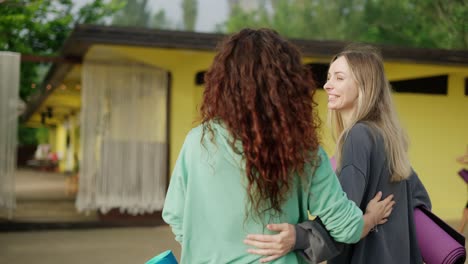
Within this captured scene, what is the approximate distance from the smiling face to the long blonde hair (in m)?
0.02

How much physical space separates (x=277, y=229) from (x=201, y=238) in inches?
7.7

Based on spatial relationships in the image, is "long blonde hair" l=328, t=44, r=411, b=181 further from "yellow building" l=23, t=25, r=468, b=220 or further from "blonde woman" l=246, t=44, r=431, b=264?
"yellow building" l=23, t=25, r=468, b=220

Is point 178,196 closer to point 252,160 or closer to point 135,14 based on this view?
point 252,160

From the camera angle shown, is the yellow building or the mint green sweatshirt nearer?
the mint green sweatshirt

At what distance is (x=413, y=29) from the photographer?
3059 centimetres

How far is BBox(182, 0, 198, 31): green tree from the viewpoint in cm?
6694

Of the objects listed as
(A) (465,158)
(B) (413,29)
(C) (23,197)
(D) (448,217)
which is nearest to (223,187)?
(A) (465,158)

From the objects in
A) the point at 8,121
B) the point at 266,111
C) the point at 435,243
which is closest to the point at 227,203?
the point at 266,111

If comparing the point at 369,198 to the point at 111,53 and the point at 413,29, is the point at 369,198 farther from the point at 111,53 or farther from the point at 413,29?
the point at 413,29

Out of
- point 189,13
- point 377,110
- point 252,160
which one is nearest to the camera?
point 252,160

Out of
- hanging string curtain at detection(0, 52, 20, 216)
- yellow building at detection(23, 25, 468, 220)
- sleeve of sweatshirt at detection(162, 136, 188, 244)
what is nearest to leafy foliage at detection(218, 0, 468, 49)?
yellow building at detection(23, 25, 468, 220)

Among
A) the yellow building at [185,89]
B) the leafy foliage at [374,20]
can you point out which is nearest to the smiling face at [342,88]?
the yellow building at [185,89]

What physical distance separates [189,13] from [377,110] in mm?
66183

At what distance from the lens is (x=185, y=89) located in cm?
950
